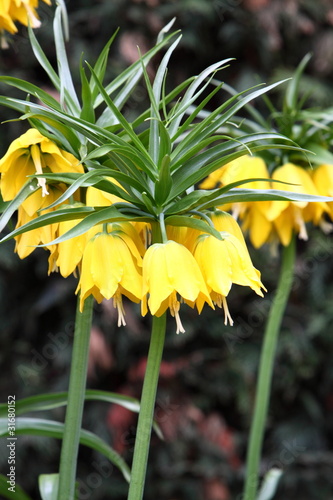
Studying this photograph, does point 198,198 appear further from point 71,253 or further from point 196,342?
point 196,342

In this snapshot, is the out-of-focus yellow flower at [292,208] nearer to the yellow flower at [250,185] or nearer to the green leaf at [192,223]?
the yellow flower at [250,185]

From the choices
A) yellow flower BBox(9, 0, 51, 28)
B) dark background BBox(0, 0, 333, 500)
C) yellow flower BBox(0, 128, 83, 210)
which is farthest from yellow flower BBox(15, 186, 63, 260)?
dark background BBox(0, 0, 333, 500)

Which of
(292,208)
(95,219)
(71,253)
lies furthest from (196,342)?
(95,219)

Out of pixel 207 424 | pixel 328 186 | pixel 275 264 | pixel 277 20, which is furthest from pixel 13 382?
pixel 277 20

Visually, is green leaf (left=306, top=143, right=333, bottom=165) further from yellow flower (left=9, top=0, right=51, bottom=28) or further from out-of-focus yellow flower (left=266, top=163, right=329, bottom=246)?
yellow flower (left=9, top=0, right=51, bottom=28)

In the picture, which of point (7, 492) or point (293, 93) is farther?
point (293, 93)
